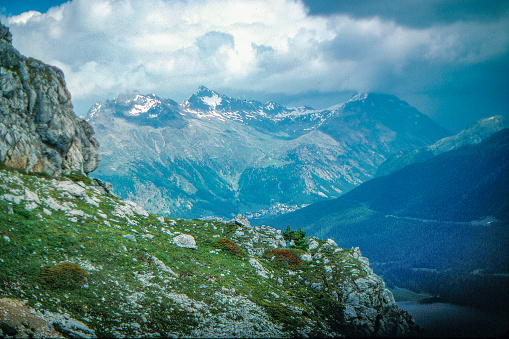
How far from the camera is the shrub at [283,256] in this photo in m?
67.9

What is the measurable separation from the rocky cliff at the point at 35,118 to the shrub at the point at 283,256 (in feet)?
157

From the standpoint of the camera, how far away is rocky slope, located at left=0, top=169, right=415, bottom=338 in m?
38.5

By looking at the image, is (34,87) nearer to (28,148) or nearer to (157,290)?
(28,148)

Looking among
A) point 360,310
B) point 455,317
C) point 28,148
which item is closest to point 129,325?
point 360,310

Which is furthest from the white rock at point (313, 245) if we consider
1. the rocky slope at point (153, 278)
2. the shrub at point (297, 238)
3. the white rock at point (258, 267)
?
the white rock at point (258, 267)

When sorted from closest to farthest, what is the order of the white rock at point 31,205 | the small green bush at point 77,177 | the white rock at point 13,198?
the white rock at point 13,198 → the white rock at point 31,205 → the small green bush at point 77,177

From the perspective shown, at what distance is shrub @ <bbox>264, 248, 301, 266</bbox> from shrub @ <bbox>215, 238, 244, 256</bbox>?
6653 mm

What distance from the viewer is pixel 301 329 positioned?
47344 mm

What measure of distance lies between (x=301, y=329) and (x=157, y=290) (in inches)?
771

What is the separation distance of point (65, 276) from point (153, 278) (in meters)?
10.9

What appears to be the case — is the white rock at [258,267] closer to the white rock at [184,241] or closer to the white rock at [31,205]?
the white rock at [184,241]

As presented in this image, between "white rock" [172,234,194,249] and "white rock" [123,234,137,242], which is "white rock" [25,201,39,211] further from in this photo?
"white rock" [172,234,194,249]

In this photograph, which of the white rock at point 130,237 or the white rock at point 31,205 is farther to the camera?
the white rock at point 130,237

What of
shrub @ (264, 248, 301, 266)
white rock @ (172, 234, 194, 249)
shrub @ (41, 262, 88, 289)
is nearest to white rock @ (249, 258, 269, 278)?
shrub @ (264, 248, 301, 266)
